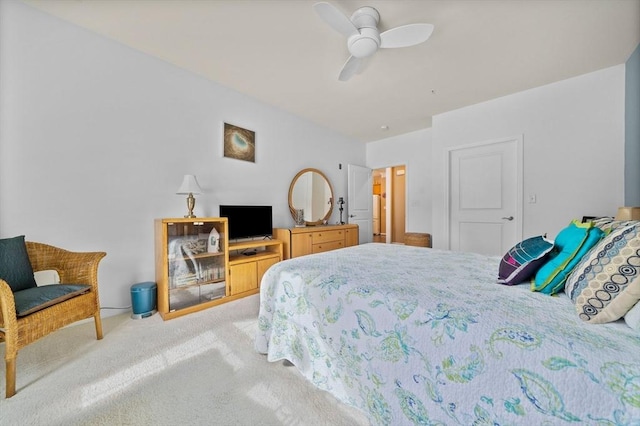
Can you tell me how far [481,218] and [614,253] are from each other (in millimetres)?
2975

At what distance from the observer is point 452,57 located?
241 cm

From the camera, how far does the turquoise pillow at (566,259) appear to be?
1055 mm

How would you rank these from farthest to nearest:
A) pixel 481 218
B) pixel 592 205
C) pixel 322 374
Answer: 1. pixel 481 218
2. pixel 592 205
3. pixel 322 374

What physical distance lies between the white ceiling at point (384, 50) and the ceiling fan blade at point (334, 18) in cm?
18

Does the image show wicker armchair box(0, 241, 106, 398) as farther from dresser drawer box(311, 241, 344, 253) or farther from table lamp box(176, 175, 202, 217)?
dresser drawer box(311, 241, 344, 253)

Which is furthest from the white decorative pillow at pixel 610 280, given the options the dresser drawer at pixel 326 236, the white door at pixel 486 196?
the dresser drawer at pixel 326 236

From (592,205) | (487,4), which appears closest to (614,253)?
(487,4)

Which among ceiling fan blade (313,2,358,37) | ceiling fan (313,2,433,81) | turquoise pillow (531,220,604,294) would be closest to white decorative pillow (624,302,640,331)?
turquoise pillow (531,220,604,294)

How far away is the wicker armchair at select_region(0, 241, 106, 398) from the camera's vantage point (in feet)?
4.38

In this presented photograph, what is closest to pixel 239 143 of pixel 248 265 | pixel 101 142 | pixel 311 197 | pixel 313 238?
pixel 101 142

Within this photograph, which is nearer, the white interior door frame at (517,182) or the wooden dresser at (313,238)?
the white interior door frame at (517,182)

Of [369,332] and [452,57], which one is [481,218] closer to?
[452,57]

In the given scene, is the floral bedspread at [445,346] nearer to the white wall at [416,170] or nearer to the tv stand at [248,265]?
Answer: the tv stand at [248,265]

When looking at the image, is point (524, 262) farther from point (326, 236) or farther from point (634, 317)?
point (326, 236)
